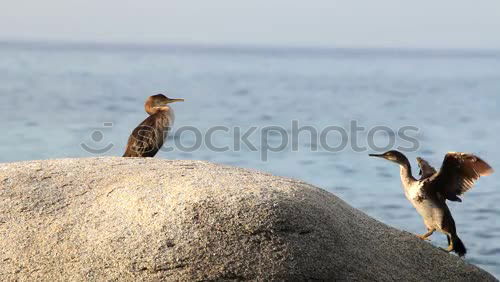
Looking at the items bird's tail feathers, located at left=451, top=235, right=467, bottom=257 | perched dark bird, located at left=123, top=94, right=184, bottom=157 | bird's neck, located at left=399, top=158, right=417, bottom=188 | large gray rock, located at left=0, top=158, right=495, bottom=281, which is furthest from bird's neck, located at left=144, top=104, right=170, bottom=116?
bird's tail feathers, located at left=451, top=235, right=467, bottom=257

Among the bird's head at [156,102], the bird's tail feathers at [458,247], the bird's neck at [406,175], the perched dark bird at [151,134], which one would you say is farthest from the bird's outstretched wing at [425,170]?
the bird's head at [156,102]

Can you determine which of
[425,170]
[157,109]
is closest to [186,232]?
[425,170]

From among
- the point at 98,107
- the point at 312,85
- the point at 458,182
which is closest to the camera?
the point at 458,182

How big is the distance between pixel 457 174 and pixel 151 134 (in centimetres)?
261

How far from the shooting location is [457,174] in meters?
6.09

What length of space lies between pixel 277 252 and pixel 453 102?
2444cm

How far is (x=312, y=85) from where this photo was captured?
36.5 m

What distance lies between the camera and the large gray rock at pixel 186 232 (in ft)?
15.8

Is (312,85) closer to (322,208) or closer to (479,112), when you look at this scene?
(479,112)

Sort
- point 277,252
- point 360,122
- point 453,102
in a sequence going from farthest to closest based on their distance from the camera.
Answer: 1. point 453,102
2. point 360,122
3. point 277,252

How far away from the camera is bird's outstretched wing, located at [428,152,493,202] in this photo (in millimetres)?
5961

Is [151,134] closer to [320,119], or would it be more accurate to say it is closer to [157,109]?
[157,109]

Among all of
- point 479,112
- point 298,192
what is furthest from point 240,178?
point 479,112

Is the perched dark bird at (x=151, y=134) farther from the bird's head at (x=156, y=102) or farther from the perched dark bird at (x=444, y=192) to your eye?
the perched dark bird at (x=444, y=192)
